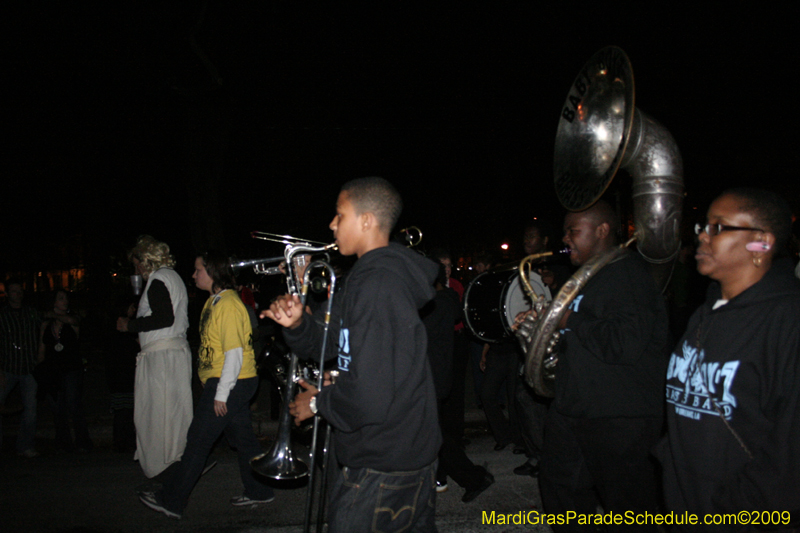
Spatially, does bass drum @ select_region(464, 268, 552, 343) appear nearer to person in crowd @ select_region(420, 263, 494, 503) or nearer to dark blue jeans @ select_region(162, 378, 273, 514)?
person in crowd @ select_region(420, 263, 494, 503)

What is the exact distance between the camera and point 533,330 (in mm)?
2834

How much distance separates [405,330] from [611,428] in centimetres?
139

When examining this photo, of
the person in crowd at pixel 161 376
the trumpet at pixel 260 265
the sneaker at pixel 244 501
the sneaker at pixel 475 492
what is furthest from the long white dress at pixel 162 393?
the sneaker at pixel 475 492

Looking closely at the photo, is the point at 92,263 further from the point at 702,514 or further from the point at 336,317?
the point at 702,514

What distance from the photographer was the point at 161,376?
434 centimetres

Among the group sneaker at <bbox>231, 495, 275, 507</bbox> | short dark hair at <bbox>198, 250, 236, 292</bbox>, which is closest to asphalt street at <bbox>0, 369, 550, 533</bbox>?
sneaker at <bbox>231, 495, 275, 507</bbox>

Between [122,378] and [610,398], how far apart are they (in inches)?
197

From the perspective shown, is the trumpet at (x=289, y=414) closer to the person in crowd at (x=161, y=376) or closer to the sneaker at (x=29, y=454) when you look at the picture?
the person in crowd at (x=161, y=376)

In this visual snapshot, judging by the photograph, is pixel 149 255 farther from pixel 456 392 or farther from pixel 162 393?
pixel 456 392

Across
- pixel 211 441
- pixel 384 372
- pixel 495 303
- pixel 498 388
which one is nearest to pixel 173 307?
pixel 211 441

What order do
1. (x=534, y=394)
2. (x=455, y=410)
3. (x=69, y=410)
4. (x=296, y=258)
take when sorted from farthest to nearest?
(x=69, y=410), (x=455, y=410), (x=534, y=394), (x=296, y=258)

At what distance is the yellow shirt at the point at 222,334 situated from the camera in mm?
4008

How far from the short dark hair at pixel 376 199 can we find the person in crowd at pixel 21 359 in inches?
200

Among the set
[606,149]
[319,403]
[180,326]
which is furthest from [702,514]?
[180,326]
